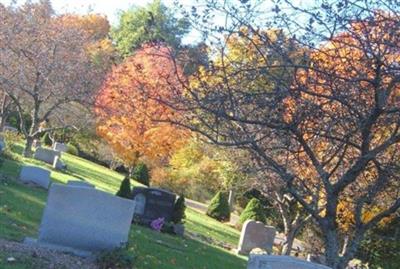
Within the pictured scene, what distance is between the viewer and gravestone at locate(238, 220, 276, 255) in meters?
20.8

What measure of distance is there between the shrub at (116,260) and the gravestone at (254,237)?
11.9 m

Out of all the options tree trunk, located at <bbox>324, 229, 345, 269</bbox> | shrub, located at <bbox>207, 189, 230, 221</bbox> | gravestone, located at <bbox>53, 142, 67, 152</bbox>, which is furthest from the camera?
gravestone, located at <bbox>53, 142, 67, 152</bbox>

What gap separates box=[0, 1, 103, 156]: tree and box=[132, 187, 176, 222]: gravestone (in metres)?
10.5

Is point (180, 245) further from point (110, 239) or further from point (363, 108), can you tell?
point (363, 108)

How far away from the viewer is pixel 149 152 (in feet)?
116

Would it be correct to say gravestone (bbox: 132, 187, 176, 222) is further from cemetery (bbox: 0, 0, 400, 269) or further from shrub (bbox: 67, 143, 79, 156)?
shrub (bbox: 67, 143, 79, 156)

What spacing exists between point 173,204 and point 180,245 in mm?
3897

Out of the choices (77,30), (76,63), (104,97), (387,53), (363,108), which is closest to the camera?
(387,53)

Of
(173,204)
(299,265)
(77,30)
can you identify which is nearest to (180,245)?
(173,204)

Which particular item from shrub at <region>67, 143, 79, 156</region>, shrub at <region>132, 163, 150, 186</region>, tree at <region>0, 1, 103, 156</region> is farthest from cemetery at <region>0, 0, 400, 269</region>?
shrub at <region>67, 143, 79, 156</region>

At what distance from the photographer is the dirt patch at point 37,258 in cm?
805

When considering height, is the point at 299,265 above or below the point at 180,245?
above

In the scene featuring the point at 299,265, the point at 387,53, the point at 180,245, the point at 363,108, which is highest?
the point at 387,53

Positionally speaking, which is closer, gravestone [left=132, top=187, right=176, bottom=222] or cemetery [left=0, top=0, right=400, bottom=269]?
cemetery [left=0, top=0, right=400, bottom=269]
